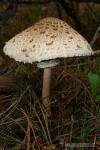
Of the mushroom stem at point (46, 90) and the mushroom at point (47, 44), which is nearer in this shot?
the mushroom at point (47, 44)

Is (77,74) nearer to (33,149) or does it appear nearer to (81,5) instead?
(33,149)

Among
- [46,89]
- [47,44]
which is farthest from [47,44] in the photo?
[46,89]

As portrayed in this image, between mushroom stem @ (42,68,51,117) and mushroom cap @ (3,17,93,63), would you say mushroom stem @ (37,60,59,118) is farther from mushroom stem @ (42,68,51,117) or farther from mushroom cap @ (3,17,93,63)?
mushroom cap @ (3,17,93,63)

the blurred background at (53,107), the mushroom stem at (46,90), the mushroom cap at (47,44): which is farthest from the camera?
the mushroom stem at (46,90)

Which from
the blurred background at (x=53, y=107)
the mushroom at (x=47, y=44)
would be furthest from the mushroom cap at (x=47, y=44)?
the blurred background at (x=53, y=107)

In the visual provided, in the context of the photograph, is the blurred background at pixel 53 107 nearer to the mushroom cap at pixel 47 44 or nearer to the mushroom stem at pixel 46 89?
the mushroom stem at pixel 46 89

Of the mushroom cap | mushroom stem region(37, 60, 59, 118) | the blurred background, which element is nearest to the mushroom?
the mushroom cap

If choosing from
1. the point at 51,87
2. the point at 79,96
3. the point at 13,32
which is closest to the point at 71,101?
the point at 79,96

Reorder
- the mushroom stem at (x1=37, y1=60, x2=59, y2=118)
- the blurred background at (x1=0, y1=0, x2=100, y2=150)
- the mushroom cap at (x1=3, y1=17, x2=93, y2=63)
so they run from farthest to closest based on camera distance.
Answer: the mushroom stem at (x1=37, y1=60, x2=59, y2=118), the blurred background at (x1=0, y1=0, x2=100, y2=150), the mushroom cap at (x1=3, y1=17, x2=93, y2=63)
